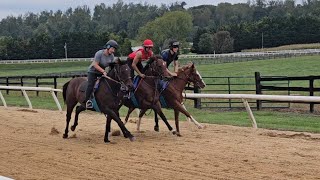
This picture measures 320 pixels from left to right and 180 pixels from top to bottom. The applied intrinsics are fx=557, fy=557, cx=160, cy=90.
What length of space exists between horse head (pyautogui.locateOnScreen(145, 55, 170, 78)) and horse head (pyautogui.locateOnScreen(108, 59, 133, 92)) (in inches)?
29.7

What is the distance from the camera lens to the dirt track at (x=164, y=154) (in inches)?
340

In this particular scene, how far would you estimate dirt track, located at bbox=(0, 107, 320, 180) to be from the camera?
28.3 ft

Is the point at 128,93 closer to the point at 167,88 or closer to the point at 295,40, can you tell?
the point at 167,88

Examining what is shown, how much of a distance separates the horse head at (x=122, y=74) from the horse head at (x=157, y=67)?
0.76 meters

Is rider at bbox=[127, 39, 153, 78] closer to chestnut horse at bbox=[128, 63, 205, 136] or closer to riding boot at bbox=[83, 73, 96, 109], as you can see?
chestnut horse at bbox=[128, 63, 205, 136]

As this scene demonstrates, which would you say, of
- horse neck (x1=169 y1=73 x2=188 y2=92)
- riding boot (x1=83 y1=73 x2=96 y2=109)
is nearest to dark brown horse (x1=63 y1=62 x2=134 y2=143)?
riding boot (x1=83 y1=73 x2=96 y2=109)

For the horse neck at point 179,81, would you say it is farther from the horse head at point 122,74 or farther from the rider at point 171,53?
the horse head at point 122,74

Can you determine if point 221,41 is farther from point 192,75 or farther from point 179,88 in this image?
point 179,88

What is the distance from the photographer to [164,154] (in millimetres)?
10383

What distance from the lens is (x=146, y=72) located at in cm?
1276

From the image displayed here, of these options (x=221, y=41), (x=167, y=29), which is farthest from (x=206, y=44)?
(x=167, y=29)

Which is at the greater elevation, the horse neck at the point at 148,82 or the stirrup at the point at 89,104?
the horse neck at the point at 148,82

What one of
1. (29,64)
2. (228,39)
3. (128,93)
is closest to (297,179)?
(128,93)

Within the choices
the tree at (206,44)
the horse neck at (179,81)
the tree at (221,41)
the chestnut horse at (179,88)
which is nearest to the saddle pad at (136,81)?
the chestnut horse at (179,88)
